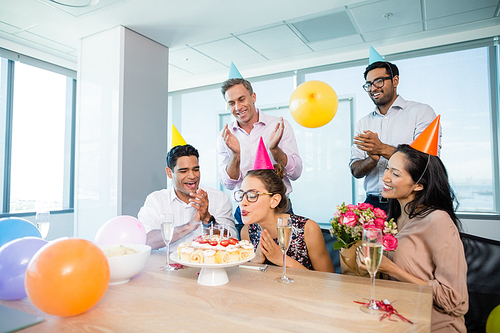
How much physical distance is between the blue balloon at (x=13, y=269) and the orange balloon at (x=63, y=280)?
0.51 feet

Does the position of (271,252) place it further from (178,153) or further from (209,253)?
(178,153)

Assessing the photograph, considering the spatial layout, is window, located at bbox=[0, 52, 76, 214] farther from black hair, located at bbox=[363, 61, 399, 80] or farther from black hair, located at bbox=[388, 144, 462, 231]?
black hair, located at bbox=[388, 144, 462, 231]

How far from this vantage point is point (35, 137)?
4.35 m

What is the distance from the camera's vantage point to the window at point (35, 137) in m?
4.04

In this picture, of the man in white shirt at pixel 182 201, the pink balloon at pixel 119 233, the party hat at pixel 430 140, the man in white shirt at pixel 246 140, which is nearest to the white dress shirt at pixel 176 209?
the man in white shirt at pixel 182 201

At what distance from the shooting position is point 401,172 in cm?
159

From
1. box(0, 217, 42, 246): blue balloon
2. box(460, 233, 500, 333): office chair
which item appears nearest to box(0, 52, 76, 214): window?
box(0, 217, 42, 246): blue balloon

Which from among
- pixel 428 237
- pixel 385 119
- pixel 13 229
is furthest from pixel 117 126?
pixel 428 237

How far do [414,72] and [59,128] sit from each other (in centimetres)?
472

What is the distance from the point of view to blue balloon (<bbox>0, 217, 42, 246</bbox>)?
A: 1313mm

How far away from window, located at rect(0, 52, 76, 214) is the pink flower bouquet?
13.9 ft

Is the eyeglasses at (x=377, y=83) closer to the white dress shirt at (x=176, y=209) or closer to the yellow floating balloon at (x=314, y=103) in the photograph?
the yellow floating balloon at (x=314, y=103)

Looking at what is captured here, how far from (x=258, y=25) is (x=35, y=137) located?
3.26 meters

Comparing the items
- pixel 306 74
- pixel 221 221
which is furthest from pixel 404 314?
pixel 306 74
